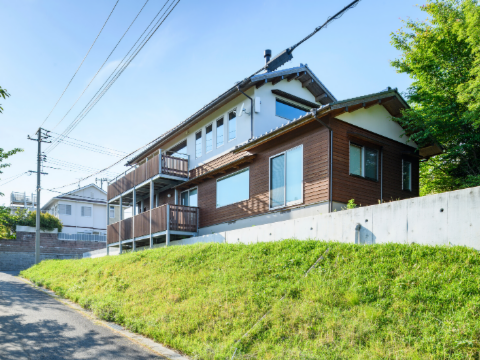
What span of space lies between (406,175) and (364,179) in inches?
127

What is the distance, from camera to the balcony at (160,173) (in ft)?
64.3

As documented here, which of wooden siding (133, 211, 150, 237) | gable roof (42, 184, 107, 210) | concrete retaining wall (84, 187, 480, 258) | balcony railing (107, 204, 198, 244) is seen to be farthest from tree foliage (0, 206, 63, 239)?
concrete retaining wall (84, 187, 480, 258)

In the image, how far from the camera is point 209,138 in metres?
19.3

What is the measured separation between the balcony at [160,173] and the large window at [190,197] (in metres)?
0.69

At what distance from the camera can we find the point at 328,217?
1058 centimetres

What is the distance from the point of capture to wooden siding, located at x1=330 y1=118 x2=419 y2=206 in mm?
12945

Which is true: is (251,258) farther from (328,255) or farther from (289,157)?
(289,157)

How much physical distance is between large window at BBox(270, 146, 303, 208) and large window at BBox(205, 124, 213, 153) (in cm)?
499

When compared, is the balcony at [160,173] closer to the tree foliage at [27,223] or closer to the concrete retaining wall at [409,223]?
the concrete retaining wall at [409,223]

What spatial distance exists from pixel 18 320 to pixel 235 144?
10386mm

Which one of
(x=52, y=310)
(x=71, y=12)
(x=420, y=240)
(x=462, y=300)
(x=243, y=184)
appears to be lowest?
(x=52, y=310)

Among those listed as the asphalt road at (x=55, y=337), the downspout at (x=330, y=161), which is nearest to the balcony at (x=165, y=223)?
the asphalt road at (x=55, y=337)

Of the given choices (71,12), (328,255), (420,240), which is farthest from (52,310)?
(420,240)

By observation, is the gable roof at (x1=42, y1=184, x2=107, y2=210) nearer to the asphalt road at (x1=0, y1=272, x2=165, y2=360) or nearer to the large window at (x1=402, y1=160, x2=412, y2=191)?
the asphalt road at (x1=0, y1=272, x2=165, y2=360)
